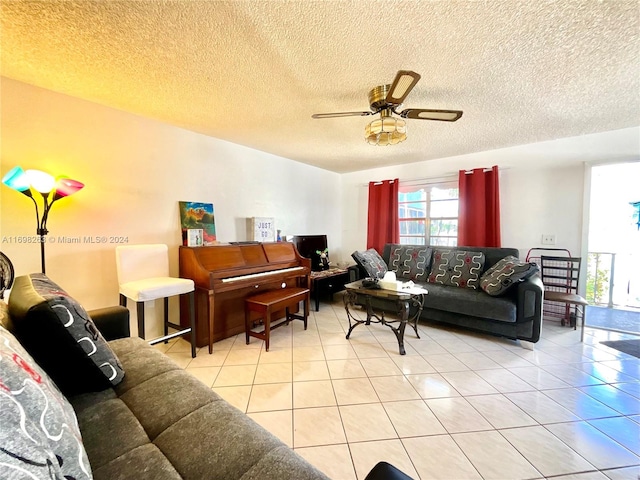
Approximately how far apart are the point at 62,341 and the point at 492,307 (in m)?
3.35

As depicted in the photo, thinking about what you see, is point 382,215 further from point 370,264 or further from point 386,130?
point 386,130

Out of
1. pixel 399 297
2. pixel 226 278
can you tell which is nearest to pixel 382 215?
pixel 399 297

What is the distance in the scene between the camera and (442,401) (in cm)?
182

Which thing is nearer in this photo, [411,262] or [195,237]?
[195,237]

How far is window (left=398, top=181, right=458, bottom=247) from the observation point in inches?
163

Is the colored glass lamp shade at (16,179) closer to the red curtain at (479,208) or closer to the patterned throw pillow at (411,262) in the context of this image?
the patterned throw pillow at (411,262)

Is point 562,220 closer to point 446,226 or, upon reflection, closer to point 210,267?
point 446,226

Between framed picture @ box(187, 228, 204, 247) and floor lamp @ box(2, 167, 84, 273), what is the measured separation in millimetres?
966

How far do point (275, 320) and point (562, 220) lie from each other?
13.1 ft

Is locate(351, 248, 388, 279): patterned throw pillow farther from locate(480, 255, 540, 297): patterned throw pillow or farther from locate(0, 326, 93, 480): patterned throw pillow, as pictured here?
locate(0, 326, 93, 480): patterned throw pillow

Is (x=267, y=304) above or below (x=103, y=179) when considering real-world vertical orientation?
below

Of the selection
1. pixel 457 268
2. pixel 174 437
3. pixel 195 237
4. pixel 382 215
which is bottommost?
pixel 174 437

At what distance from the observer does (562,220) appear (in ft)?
11.0

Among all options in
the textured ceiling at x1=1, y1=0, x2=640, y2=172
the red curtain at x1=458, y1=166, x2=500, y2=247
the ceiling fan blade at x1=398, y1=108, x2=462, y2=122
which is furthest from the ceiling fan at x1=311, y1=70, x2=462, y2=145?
the red curtain at x1=458, y1=166, x2=500, y2=247
